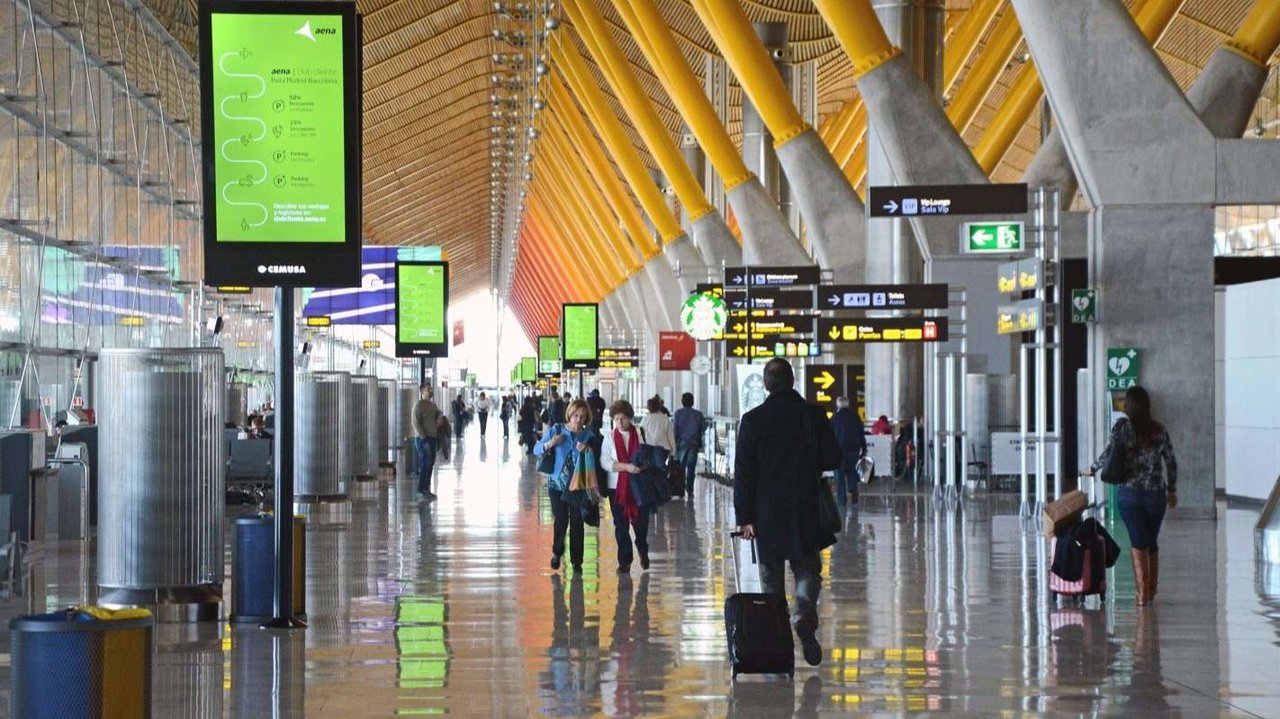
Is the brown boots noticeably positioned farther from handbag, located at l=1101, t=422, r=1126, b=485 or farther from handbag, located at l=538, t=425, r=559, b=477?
handbag, located at l=538, t=425, r=559, b=477

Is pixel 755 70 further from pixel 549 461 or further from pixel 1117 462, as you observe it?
pixel 1117 462

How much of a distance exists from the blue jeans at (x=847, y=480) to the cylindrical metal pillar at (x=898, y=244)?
716 centimetres

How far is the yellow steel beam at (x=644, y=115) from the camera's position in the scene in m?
45.1

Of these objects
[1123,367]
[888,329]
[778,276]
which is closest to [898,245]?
[778,276]

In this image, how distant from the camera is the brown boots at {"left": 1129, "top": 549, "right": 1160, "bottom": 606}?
12359mm

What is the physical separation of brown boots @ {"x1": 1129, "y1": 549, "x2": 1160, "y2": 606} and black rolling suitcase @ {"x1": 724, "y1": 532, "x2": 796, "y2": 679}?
421cm

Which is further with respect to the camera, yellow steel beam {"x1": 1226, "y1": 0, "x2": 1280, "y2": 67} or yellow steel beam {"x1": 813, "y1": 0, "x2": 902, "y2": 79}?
yellow steel beam {"x1": 813, "y1": 0, "x2": 902, "y2": 79}

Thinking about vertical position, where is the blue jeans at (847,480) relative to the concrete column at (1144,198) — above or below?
below

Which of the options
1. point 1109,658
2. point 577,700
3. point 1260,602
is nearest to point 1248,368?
point 1260,602

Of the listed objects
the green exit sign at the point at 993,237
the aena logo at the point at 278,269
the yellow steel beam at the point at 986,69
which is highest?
the yellow steel beam at the point at 986,69

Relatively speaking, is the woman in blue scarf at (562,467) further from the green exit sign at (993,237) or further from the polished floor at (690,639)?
the green exit sign at (993,237)

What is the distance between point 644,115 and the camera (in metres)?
45.7

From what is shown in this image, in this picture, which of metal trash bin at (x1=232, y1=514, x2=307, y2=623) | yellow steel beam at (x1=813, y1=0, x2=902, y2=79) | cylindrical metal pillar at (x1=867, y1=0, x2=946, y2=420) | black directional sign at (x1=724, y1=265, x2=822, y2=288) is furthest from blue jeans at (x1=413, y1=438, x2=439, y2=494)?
metal trash bin at (x1=232, y1=514, x2=307, y2=623)

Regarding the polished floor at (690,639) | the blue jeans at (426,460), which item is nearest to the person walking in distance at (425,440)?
the blue jeans at (426,460)
